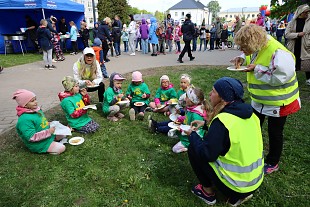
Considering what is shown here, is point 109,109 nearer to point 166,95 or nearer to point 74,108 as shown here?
point 74,108

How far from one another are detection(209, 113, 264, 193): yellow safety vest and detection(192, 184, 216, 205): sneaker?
359 millimetres

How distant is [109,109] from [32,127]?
1541 mm

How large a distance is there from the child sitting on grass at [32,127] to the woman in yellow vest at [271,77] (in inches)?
108

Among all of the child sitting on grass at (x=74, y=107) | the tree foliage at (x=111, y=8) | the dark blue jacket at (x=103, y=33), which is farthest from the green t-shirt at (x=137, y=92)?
the tree foliage at (x=111, y=8)

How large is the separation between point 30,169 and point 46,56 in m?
7.74

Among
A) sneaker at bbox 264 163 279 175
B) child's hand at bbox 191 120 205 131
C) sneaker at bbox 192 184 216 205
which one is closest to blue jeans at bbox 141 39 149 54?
child's hand at bbox 191 120 205 131

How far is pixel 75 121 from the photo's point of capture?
4012 mm

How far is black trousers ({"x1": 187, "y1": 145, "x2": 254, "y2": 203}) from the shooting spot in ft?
7.18

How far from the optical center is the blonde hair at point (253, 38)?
246cm

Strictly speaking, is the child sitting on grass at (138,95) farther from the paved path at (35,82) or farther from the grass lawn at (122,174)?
the paved path at (35,82)

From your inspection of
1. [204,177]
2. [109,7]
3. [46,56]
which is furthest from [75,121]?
[109,7]

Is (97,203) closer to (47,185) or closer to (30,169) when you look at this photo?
(47,185)

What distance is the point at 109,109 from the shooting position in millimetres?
4484

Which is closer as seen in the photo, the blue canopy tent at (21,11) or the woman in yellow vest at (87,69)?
the woman in yellow vest at (87,69)
